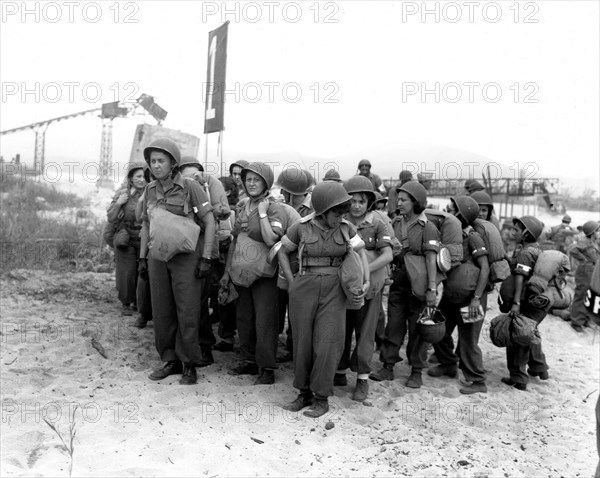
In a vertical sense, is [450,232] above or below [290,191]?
below

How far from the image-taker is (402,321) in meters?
5.20

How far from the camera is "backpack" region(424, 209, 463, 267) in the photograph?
16.2 feet

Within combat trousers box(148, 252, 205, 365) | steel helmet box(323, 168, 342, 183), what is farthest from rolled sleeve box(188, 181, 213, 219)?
steel helmet box(323, 168, 342, 183)

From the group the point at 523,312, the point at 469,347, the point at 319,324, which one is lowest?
the point at 469,347

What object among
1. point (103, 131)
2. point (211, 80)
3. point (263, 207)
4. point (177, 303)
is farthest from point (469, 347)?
point (103, 131)

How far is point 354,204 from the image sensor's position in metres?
4.70

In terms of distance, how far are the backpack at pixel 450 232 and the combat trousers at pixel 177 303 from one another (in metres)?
2.27

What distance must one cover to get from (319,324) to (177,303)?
52.7 inches

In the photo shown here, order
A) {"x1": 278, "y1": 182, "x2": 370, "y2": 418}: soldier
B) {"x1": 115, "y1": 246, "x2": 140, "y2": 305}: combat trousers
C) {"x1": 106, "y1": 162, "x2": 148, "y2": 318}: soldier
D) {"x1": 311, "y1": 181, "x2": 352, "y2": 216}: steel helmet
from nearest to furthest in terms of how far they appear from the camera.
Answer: {"x1": 311, "y1": 181, "x2": 352, "y2": 216}: steel helmet → {"x1": 278, "y1": 182, "x2": 370, "y2": 418}: soldier → {"x1": 106, "y1": 162, "x2": 148, "y2": 318}: soldier → {"x1": 115, "y1": 246, "x2": 140, "y2": 305}: combat trousers

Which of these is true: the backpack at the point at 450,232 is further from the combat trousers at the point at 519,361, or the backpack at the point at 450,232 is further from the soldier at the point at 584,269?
the soldier at the point at 584,269

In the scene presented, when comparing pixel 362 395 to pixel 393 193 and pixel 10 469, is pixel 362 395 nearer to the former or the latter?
pixel 10 469

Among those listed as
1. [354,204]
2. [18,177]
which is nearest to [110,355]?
[354,204]

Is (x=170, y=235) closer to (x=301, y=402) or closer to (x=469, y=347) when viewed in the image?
(x=301, y=402)

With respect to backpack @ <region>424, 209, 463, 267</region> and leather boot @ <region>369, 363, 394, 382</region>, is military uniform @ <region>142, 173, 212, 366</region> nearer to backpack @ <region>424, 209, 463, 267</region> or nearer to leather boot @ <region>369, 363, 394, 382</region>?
leather boot @ <region>369, 363, 394, 382</region>
